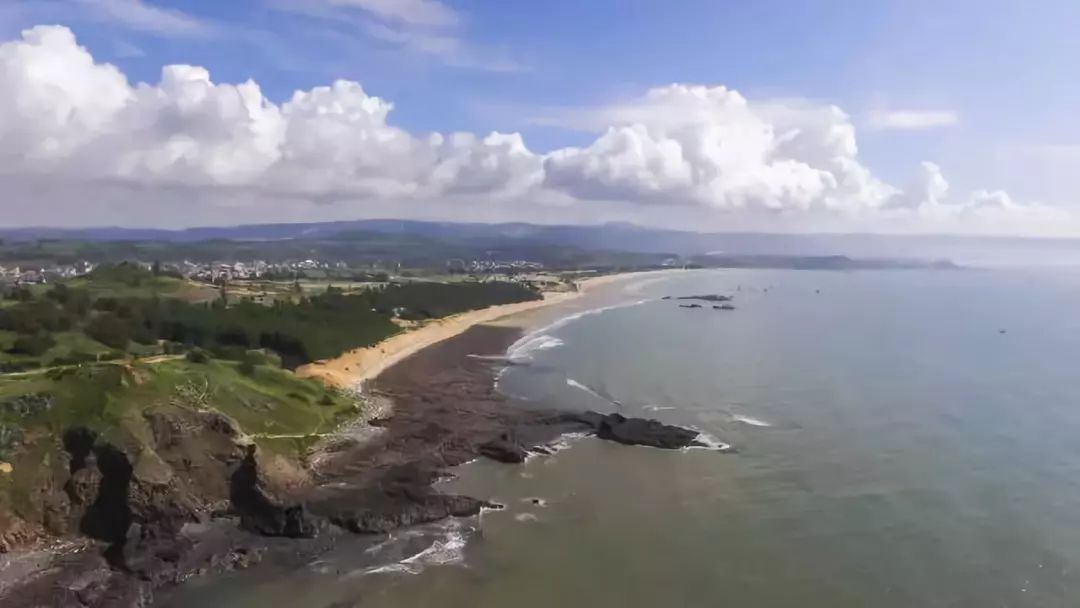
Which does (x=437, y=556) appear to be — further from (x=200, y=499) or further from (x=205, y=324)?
(x=205, y=324)

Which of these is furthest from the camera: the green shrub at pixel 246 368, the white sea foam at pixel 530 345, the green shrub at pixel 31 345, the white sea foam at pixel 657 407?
the white sea foam at pixel 530 345

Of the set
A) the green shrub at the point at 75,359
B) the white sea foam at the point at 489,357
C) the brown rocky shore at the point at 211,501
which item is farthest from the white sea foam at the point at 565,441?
the white sea foam at the point at 489,357

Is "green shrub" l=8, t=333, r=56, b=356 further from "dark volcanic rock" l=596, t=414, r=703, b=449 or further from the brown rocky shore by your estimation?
"dark volcanic rock" l=596, t=414, r=703, b=449

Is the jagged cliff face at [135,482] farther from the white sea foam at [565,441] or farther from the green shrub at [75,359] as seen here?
the white sea foam at [565,441]

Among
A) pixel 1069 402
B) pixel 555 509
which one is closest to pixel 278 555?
pixel 555 509

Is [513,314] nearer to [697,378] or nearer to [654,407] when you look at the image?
[697,378]
